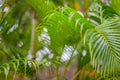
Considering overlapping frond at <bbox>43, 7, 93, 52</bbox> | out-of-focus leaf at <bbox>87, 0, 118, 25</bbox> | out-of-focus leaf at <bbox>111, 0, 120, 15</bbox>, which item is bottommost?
overlapping frond at <bbox>43, 7, 93, 52</bbox>

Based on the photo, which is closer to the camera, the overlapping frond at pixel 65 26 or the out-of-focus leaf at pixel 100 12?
the overlapping frond at pixel 65 26

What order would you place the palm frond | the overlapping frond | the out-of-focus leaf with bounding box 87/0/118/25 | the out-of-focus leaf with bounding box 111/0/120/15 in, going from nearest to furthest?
the palm frond, the overlapping frond, the out-of-focus leaf with bounding box 87/0/118/25, the out-of-focus leaf with bounding box 111/0/120/15

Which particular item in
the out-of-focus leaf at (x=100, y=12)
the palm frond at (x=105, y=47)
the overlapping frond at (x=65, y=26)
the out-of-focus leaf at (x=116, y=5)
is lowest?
the palm frond at (x=105, y=47)

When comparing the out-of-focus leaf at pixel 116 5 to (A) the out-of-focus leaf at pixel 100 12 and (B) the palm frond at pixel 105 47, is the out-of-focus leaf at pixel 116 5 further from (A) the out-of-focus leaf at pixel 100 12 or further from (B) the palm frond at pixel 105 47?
(B) the palm frond at pixel 105 47

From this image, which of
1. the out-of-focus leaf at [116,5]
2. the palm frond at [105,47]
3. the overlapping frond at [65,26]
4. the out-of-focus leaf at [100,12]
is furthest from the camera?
the out-of-focus leaf at [116,5]

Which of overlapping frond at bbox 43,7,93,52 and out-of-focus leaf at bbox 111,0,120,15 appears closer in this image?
overlapping frond at bbox 43,7,93,52

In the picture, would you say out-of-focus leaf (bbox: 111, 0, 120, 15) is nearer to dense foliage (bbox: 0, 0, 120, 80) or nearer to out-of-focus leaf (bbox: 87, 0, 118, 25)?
dense foliage (bbox: 0, 0, 120, 80)

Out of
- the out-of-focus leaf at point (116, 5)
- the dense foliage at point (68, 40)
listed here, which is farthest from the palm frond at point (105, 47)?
the out-of-focus leaf at point (116, 5)

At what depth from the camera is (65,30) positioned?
207cm

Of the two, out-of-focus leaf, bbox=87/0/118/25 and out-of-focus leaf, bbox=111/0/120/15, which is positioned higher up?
out-of-focus leaf, bbox=111/0/120/15

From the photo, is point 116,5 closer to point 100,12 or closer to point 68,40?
point 100,12

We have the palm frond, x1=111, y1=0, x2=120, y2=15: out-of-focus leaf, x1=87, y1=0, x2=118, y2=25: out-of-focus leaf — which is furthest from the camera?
x1=111, y1=0, x2=120, y2=15: out-of-focus leaf

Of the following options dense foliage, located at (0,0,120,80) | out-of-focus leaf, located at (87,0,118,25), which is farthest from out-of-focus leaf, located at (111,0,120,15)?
out-of-focus leaf, located at (87,0,118,25)

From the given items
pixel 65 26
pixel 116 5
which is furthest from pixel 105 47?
pixel 116 5
